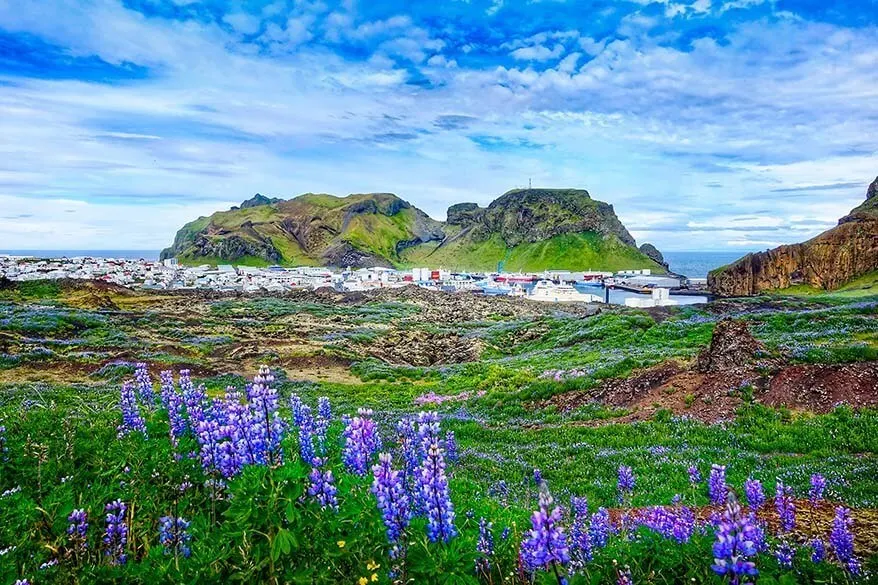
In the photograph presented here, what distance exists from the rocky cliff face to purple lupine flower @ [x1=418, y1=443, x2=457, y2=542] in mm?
78988

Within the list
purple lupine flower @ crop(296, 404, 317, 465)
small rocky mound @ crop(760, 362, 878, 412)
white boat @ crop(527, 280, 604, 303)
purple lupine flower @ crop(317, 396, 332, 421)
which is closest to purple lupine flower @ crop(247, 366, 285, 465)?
purple lupine flower @ crop(296, 404, 317, 465)

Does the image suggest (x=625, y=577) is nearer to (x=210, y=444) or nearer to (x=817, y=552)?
(x=817, y=552)

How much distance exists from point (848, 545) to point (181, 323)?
50.2 metres

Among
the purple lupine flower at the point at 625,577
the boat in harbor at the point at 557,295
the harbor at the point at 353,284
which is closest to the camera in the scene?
the purple lupine flower at the point at 625,577

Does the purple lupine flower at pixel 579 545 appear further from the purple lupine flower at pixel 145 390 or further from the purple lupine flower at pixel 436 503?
the purple lupine flower at pixel 145 390

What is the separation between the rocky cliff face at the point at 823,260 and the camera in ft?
212

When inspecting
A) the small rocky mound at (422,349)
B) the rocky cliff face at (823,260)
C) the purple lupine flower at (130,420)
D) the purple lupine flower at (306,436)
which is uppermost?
the rocky cliff face at (823,260)

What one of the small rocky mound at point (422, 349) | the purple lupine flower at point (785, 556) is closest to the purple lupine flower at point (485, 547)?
the purple lupine flower at point (785, 556)

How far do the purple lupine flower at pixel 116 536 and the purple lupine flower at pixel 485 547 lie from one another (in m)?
2.47

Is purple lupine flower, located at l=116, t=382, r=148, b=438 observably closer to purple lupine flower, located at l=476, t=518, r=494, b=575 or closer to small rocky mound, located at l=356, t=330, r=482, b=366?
purple lupine flower, located at l=476, t=518, r=494, b=575

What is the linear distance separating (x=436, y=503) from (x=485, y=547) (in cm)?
86

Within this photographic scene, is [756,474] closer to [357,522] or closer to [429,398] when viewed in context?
[357,522]

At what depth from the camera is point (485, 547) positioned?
3686mm

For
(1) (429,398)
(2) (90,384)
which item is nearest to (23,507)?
(1) (429,398)
